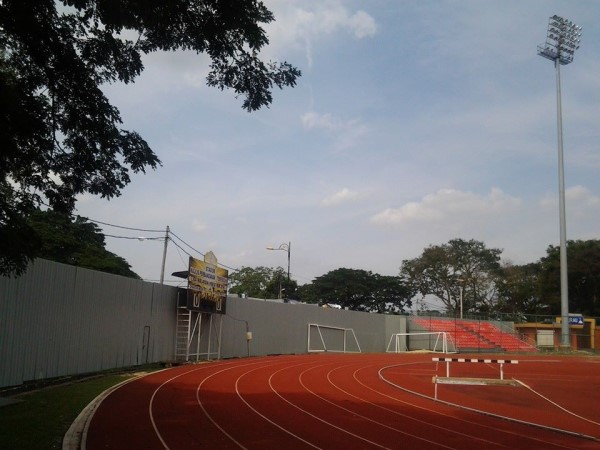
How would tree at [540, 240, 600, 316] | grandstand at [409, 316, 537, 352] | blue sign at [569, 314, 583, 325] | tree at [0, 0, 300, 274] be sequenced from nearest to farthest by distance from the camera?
tree at [0, 0, 300, 274], grandstand at [409, 316, 537, 352], blue sign at [569, 314, 583, 325], tree at [540, 240, 600, 316]

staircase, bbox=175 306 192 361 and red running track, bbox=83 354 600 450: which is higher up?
staircase, bbox=175 306 192 361

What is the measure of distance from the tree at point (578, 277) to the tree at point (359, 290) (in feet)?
54.0

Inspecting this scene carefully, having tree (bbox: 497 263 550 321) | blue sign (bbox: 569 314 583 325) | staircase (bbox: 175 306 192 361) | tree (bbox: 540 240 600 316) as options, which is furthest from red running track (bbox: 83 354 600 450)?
tree (bbox: 497 263 550 321)

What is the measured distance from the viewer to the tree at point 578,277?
60156mm

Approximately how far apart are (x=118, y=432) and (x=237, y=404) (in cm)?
427

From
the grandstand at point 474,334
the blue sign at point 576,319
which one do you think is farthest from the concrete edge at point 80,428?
the blue sign at point 576,319

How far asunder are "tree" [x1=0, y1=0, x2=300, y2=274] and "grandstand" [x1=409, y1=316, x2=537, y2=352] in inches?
1589

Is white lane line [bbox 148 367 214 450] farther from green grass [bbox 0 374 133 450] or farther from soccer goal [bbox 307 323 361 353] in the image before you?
soccer goal [bbox 307 323 361 353]

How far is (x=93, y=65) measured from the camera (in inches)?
337

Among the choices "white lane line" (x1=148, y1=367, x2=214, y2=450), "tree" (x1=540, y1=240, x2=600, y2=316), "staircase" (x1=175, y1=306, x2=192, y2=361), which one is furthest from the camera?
"tree" (x1=540, y1=240, x2=600, y2=316)

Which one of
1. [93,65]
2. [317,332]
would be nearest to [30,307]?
[93,65]

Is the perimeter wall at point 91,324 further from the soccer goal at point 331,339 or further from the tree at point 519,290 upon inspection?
the tree at point 519,290

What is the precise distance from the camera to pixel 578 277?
6181 cm

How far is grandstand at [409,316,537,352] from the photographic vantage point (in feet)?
153
